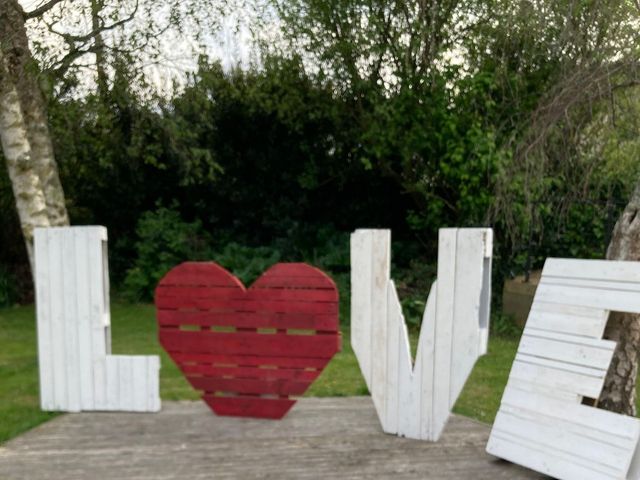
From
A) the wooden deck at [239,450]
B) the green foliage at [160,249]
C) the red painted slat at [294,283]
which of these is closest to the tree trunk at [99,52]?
the green foliage at [160,249]

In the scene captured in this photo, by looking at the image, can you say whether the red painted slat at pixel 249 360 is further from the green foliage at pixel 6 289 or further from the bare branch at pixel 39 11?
the green foliage at pixel 6 289

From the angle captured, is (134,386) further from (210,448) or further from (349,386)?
(349,386)

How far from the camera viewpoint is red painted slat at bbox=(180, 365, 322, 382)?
170 inches

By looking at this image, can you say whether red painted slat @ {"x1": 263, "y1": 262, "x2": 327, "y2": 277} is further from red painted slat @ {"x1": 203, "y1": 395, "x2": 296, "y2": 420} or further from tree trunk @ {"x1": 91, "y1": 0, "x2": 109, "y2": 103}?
tree trunk @ {"x1": 91, "y1": 0, "x2": 109, "y2": 103}

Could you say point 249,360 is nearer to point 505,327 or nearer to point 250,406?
point 250,406

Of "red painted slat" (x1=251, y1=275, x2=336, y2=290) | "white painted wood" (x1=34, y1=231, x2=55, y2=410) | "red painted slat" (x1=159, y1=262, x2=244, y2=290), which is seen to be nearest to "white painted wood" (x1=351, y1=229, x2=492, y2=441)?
"red painted slat" (x1=251, y1=275, x2=336, y2=290)

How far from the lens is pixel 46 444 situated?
3975 mm

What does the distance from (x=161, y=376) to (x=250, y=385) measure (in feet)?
5.96

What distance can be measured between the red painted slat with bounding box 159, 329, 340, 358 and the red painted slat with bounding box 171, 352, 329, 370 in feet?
0.10

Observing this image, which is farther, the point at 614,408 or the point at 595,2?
the point at 595,2

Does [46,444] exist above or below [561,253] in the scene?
below

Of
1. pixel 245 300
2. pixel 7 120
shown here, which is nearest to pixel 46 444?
pixel 245 300

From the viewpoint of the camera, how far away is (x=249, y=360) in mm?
4395

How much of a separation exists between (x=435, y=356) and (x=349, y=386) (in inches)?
65.0
